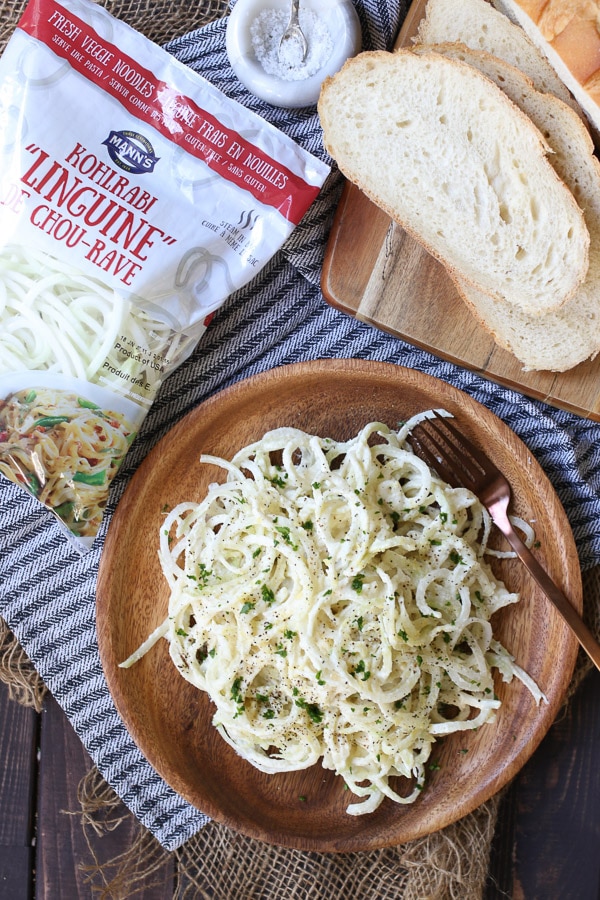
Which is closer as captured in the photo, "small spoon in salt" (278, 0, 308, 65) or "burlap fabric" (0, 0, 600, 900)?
"small spoon in salt" (278, 0, 308, 65)

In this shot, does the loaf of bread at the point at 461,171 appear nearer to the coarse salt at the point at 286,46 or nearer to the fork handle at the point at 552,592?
the coarse salt at the point at 286,46

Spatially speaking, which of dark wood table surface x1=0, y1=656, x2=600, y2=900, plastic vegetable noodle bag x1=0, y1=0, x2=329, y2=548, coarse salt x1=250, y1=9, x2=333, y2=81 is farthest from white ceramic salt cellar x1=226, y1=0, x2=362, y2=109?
dark wood table surface x1=0, y1=656, x2=600, y2=900

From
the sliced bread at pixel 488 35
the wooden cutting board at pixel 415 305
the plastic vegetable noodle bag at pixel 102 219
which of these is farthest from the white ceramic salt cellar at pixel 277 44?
the wooden cutting board at pixel 415 305

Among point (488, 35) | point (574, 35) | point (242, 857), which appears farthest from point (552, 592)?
point (488, 35)

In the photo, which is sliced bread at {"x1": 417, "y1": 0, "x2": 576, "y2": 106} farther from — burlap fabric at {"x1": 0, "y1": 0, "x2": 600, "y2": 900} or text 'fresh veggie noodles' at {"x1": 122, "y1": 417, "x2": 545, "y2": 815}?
text 'fresh veggie noodles' at {"x1": 122, "y1": 417, "x2": 545, "y2": 815}

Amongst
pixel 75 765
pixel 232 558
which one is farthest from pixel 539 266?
pixel 75 765

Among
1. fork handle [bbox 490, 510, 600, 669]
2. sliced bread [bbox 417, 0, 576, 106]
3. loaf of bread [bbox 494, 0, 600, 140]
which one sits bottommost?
fork handle [bbox 490, 510, 600, 669]

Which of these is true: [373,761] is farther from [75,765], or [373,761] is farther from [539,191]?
[539,191]
